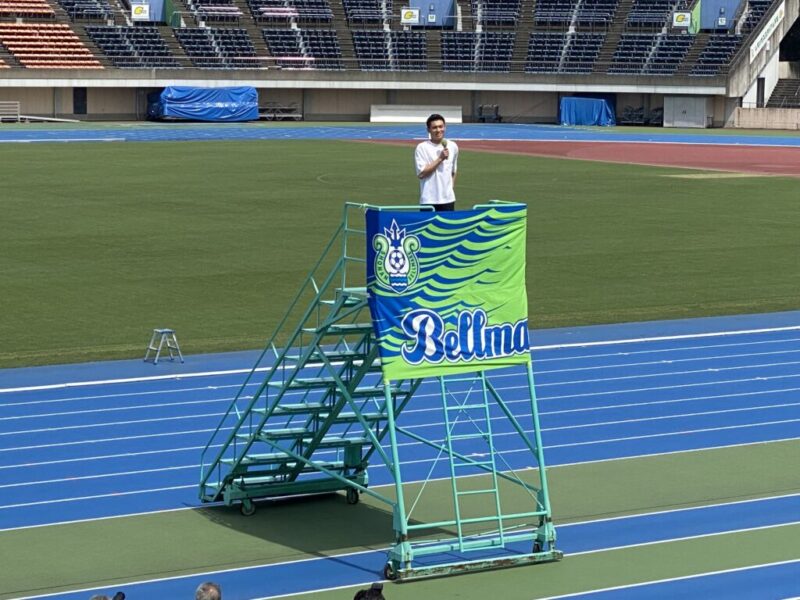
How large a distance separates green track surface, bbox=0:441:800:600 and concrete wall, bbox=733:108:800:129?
7262 cm

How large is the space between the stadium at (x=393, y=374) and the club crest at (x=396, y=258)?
0.02 meters

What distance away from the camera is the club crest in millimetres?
12094

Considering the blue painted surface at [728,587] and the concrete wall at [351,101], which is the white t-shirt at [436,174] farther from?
the concrete wall at [351,101]

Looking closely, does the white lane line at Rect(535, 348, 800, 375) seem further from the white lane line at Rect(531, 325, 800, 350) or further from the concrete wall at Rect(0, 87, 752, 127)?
the concrete wall at Rect(0, 87, 752, 127)

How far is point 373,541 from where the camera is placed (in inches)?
513

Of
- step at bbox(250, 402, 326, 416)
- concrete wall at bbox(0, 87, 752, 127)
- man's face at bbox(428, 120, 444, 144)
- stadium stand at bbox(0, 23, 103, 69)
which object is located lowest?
step at bbox(250, 402, 326, 416)

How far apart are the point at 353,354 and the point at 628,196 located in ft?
101

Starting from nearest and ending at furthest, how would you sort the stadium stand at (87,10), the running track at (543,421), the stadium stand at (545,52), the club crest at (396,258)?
1. the club crest at (396,258)
2. the running track at (543,421)
3. the stadium stand at (87,10)
4. the stadium stand at (545,52)

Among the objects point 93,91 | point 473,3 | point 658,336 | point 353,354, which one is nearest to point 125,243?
point 658,336

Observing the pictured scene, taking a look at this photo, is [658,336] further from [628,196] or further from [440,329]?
[628,196]

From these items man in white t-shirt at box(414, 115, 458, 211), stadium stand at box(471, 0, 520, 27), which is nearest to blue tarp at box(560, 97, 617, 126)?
stadium stand at box(471, 0, 520, 27)

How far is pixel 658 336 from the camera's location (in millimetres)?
23188

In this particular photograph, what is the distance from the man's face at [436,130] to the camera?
13.9 metres

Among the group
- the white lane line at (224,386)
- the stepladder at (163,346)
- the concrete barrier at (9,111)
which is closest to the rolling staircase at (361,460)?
the white lane line at (224,386)
